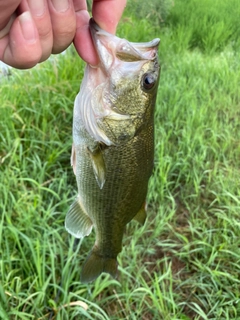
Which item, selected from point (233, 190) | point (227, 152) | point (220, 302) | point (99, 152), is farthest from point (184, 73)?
point (99, 152)

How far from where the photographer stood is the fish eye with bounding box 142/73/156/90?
50.8 inches

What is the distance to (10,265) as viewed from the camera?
2.07 metres

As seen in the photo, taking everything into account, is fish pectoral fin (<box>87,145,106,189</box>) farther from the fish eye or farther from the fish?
the fish eye

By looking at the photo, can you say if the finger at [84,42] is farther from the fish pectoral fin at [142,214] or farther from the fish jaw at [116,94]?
the fish pectoral fin at [142,214]

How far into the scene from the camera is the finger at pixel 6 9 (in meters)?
0.96

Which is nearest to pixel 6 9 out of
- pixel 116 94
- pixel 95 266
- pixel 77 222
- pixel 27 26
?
pixel 27 26

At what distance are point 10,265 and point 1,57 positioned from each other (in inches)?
48.9

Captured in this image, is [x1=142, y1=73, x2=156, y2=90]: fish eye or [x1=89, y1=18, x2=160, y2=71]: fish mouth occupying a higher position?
[x1=89, y1=18, x2=160, y2=71]: fish mouth

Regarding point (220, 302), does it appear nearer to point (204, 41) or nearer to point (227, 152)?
point (227, 152)

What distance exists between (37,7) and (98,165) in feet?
1.62

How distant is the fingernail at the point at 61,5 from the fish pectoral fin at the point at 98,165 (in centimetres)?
42

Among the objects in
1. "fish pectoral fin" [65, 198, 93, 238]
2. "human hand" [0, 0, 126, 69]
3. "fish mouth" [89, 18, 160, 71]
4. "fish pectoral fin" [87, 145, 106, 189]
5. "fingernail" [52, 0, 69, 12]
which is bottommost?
"fish pectoral fin" [65, 198, 93, 238]

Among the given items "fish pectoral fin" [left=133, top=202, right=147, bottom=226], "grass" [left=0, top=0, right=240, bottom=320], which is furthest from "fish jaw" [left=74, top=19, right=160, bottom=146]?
"grass" [left=0, top=0, right=240, bottom=320]

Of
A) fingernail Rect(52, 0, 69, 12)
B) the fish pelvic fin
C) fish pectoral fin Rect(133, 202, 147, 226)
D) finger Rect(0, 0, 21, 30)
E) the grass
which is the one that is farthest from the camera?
the grass
